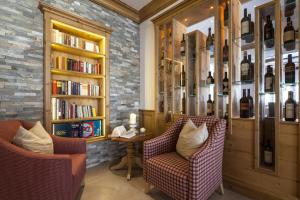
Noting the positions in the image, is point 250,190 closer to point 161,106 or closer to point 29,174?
point 161,106

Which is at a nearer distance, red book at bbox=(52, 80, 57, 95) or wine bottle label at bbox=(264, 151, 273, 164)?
wine bottle label at bbox=(264, 151, 273, 164)

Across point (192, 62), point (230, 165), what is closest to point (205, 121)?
point (230, 165)

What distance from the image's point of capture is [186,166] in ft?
4.93

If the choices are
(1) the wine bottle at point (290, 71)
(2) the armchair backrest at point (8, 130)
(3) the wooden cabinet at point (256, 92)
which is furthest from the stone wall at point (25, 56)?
(1) the wine bottle at point (290, 71)

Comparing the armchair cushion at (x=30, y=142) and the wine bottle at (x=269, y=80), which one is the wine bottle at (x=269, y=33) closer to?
the wine bottle at (x=269, y=80)

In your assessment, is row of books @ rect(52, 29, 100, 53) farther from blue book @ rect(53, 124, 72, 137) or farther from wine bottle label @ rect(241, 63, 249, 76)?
wine bottle label @ rect(241, 63, 249, 76)

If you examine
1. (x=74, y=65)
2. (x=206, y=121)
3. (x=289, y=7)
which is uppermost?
(x=289, y=7)

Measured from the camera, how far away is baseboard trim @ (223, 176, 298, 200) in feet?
5.12

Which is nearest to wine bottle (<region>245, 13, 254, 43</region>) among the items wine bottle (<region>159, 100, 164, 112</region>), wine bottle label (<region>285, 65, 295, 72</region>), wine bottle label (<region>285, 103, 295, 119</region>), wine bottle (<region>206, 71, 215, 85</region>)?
wine bottle label (<region>285, 65, 295, 72</region>)

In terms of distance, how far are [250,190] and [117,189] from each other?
61.1 inches

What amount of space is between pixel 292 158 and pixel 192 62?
1663 mm

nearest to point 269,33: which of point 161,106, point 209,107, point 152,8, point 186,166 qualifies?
point 209,107

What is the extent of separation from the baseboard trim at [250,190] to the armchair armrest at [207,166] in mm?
302

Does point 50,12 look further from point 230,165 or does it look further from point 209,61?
point 230,165
